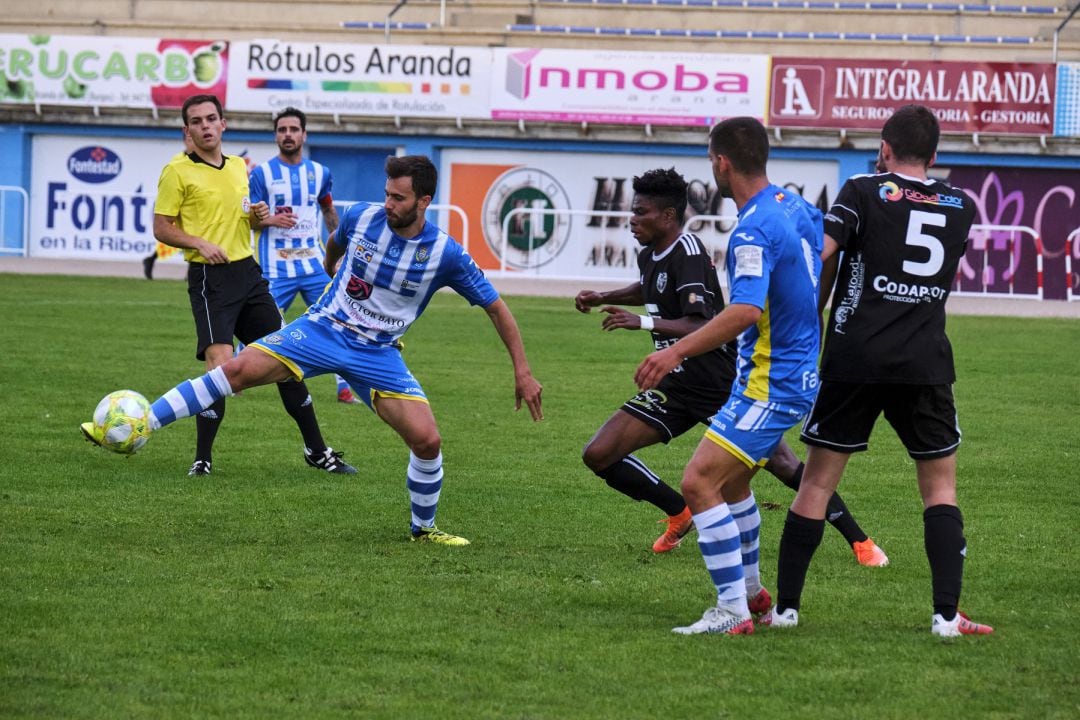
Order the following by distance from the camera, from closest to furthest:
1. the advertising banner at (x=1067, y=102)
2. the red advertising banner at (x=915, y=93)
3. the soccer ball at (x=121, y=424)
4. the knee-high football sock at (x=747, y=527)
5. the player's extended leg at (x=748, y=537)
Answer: the player's extended leg at (x=748, y=537), the knee-high football sock at (x=747, y=527), the soccer ball at (x=121, y=424), the advertising banner at (x=1067, y=102), the red advertising banner at (x=915, y=93)

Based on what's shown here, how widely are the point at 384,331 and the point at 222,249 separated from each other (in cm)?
193

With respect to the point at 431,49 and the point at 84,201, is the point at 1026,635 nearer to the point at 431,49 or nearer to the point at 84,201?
the point at 431,49

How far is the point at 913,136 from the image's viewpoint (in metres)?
5.49

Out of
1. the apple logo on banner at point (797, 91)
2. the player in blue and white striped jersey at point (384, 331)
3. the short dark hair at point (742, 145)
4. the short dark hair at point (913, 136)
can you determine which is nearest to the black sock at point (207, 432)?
the player in blue and white striped jersey at point (384, 331)

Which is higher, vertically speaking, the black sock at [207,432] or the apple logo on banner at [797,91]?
the apple logo on banner at [797,91]

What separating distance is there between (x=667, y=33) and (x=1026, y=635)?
27.8 metres

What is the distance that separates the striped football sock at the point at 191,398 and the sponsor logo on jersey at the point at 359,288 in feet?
2.34

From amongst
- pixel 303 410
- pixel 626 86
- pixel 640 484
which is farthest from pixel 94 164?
pixel 640 484

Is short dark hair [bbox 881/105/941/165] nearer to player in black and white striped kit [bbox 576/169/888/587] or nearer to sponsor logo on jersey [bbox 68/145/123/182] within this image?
player in black and white striped kit [bbox 576/169/888/587]

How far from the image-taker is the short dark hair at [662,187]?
6.77 metres

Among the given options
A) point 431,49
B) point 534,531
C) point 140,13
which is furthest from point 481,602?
point 140,13

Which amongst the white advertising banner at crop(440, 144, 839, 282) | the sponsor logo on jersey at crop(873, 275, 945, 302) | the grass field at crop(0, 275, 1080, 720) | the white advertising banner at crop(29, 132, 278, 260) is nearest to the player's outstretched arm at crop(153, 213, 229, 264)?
the grass field at crop(0, 275, 1080, 720)

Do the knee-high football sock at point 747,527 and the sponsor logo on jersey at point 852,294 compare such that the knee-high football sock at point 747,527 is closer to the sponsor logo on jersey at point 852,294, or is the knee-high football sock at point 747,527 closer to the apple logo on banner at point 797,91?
the sponsor logo on jersey at point 852,294

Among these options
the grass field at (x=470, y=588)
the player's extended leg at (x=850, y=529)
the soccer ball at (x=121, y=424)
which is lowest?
the grass field at (x=470, y=588)
